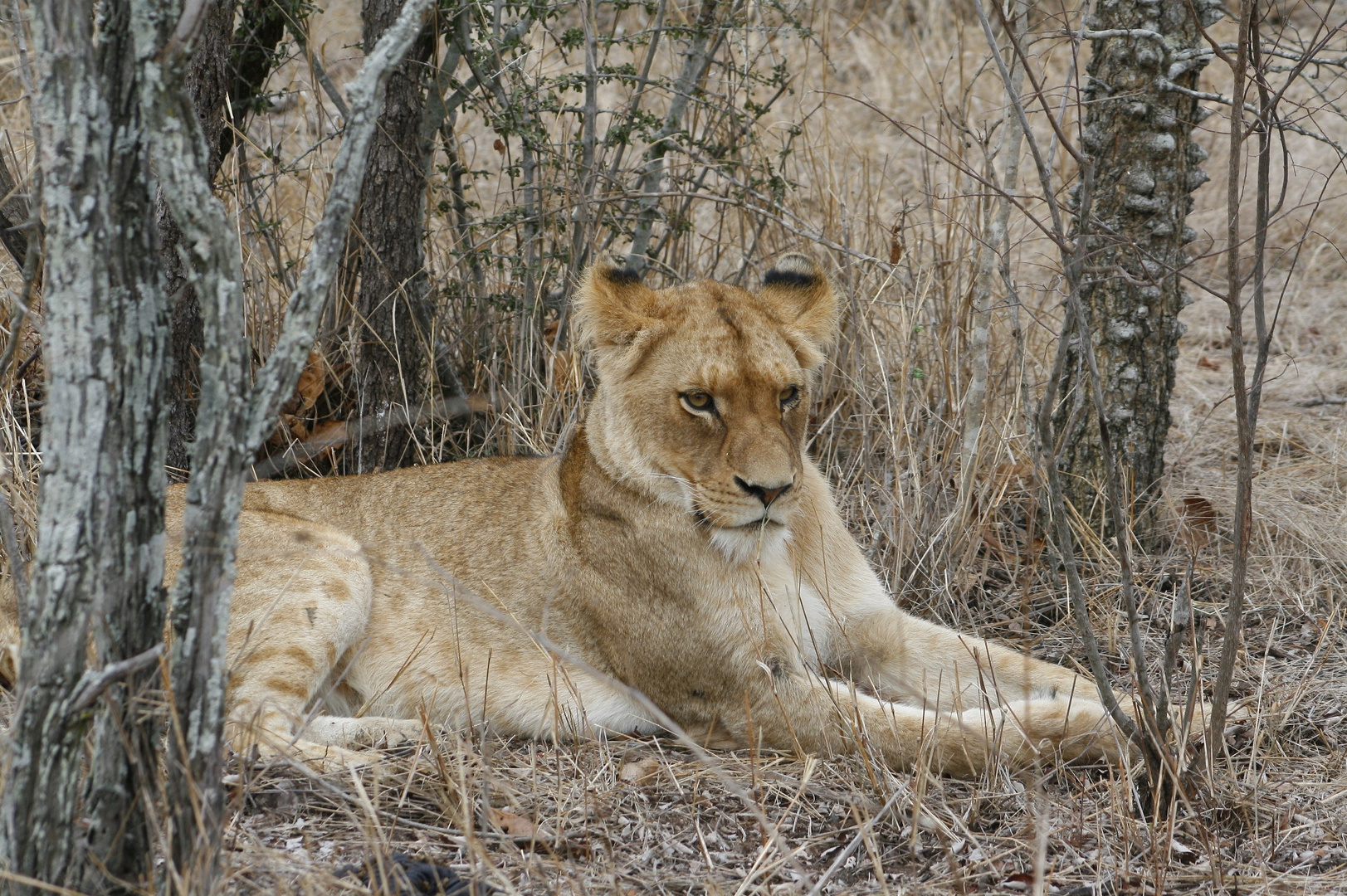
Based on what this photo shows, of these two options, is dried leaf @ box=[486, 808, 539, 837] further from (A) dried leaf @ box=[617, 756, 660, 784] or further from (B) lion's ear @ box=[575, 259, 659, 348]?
(B) lion's ear @ box=[575, 259, 659, 348]

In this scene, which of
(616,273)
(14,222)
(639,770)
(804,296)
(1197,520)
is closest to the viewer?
(639,770)

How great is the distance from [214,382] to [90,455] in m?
0.23

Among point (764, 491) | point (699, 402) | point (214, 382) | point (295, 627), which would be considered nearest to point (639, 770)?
point (764, 491)

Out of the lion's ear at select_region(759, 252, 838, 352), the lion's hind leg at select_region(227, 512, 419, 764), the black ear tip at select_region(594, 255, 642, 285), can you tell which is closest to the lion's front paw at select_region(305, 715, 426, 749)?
the lion's hind leg at select_region(227, 512, 419, 764)

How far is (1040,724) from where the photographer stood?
11.4 feet

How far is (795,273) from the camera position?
13.8 feet

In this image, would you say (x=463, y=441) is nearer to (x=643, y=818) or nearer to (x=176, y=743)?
(x=643, y=818)

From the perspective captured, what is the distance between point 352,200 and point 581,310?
191cm

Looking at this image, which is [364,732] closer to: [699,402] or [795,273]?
[699,402]

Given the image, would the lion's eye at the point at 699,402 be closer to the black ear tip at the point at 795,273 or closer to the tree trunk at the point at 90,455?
the black ear tip at the point at 795,273

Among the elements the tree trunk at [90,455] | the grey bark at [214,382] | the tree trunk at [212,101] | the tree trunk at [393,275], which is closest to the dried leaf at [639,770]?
the grey bark at [214,382]

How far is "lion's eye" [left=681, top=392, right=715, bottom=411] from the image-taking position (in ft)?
12.2

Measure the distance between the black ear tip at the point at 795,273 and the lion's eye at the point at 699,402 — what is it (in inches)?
27.2

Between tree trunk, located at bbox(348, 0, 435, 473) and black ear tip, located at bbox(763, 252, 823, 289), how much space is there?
71.5 inches
